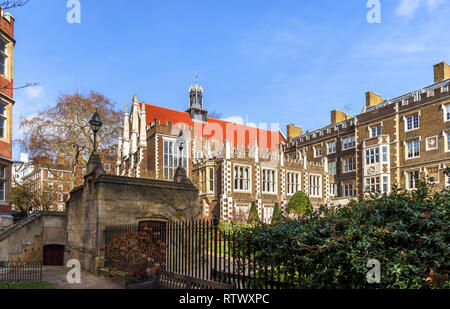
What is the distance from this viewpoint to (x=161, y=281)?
8.38 m

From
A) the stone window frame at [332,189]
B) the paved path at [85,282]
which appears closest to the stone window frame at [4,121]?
the paved path at [85,282]

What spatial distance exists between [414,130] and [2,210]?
35.1 meters

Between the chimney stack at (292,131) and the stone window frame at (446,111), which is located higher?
the chimney stack at (292,131)

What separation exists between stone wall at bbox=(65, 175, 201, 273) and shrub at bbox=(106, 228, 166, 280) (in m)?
1.45

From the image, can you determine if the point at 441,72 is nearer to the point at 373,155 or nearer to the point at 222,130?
the point at 373,155

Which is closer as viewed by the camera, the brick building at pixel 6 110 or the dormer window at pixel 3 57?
the brick building at pixel 6 110

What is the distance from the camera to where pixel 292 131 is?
5088cm

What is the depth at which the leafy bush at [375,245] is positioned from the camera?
3746mm

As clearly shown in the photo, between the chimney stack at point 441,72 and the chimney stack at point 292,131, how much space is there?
20386 millimetres

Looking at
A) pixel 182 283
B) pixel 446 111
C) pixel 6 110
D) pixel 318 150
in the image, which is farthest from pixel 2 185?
pixel 318 150

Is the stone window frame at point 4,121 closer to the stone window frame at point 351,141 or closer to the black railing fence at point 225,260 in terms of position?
the black railing fence at point 225,260

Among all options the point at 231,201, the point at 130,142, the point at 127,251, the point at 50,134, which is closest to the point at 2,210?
the point at 50,134

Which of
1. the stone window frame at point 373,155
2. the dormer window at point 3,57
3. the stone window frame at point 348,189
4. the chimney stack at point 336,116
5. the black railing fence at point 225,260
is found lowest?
the black railing fence at point 225,260

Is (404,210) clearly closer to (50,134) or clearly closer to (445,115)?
(50,134)
